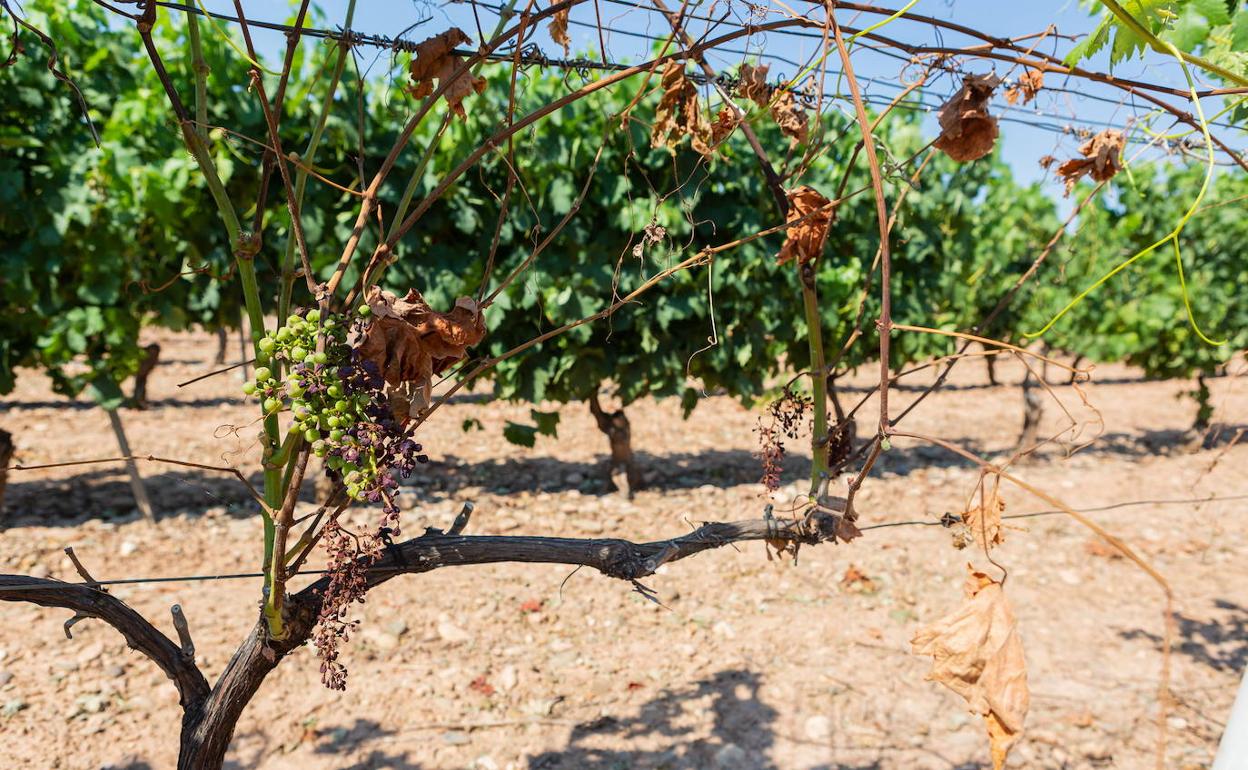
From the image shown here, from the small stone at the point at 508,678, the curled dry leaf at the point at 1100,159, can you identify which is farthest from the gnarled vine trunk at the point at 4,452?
the curled dry leaf at the point at 1100,159

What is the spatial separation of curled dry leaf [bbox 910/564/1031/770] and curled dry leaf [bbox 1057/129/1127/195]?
120 cm

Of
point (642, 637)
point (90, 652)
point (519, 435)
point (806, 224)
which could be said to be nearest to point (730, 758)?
point (642, 637)

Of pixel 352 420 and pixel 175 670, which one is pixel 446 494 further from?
pixel 352 420

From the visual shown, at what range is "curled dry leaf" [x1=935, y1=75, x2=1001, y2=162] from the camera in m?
1.55

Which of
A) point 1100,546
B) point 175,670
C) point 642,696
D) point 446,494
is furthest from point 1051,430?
point 175,670

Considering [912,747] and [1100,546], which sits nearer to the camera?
[912,747]

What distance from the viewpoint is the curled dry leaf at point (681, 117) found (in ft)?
6.01

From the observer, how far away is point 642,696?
3549 mm

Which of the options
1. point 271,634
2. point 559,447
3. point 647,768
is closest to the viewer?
point 271,634

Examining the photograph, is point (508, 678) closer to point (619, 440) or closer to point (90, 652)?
point (90, 652)

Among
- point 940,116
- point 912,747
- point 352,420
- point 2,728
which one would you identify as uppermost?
point 940,116

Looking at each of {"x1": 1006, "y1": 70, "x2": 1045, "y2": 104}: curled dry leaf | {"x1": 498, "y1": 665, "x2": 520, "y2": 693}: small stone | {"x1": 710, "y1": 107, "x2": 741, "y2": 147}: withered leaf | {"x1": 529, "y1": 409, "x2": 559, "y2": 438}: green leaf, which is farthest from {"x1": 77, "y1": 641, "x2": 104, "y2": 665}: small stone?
{"x1": 1006, "y1": 70, "x2": 1045, "y2": 104}: curled dry leaf

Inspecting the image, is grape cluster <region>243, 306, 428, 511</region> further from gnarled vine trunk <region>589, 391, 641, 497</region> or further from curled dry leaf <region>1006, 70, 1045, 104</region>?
gnarled vine trunk <region>589, 391, 641, 497</region>

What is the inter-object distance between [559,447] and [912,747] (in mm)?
5066
